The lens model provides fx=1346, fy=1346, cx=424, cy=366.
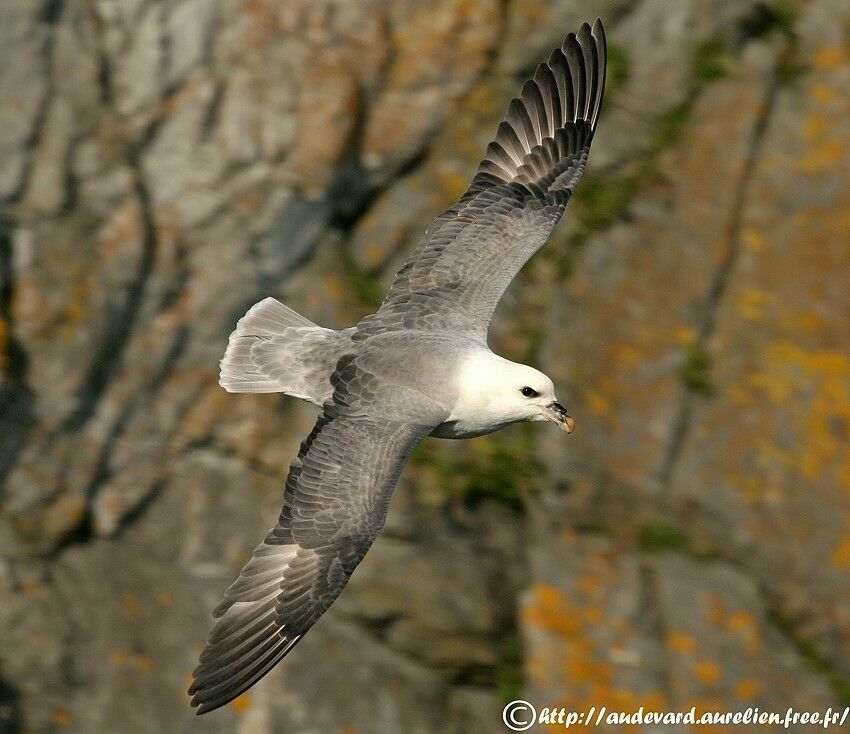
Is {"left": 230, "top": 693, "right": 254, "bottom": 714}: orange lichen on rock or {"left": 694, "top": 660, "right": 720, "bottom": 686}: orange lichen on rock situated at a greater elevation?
{"left": 694, "top": 660, "right": 720, "bottom": 686}: orange lichen on rock

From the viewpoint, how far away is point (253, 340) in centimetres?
649

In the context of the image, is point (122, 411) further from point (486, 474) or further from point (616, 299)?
point (616, 299)

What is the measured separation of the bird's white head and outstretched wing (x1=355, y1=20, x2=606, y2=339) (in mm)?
468

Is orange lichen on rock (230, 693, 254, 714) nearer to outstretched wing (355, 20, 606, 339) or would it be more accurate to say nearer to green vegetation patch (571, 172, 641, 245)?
outstretched wing (355, 20, 606, 339)

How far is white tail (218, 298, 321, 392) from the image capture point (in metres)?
6.30

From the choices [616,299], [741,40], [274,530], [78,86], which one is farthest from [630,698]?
[78,86]

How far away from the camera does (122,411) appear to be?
7.19 meters

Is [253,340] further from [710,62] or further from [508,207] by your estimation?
[710,62]

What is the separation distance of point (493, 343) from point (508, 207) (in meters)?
1.28

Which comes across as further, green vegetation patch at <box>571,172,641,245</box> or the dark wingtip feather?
green vegetation patch at <box>571,172,641,245</box>

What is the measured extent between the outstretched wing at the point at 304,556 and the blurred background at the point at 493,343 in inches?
72.1

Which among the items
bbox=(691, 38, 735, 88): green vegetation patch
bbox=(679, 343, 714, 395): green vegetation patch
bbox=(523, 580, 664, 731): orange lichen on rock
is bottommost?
bbox=(523, 580, 664, 731): orange lichen on rock

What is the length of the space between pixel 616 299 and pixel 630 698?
229 centimetres

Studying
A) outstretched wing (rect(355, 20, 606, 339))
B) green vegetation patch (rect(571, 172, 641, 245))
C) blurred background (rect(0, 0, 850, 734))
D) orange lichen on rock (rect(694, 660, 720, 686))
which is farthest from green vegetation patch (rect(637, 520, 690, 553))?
outstretched wing (rect(355, 20, 606, 339))
